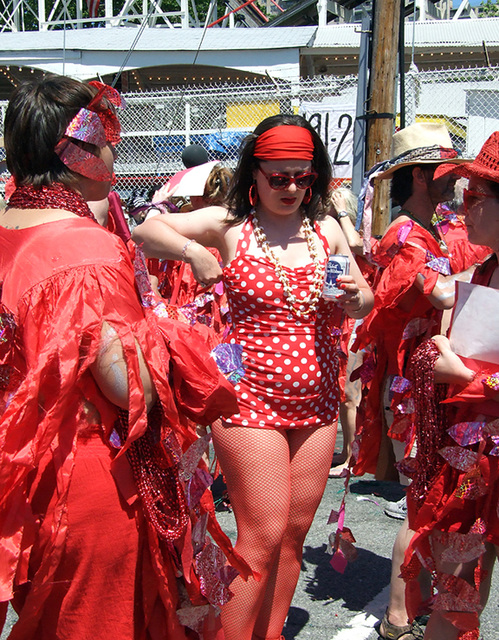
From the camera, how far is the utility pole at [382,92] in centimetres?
655

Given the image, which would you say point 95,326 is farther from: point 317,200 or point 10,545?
point 317,200

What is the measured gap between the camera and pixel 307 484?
9.40 ft

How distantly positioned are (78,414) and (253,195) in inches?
58.2

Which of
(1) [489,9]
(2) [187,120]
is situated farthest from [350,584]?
(1) [489,9]

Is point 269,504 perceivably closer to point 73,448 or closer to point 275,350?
point 275,350

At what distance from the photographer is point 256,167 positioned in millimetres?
2994

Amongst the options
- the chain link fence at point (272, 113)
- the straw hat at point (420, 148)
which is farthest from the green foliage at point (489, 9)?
the straw hat at point (420, 148)

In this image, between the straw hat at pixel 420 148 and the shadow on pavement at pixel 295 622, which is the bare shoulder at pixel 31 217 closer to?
the straw hat at pixel 420 148

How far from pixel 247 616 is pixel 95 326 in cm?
147

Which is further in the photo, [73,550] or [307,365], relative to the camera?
[307,365]

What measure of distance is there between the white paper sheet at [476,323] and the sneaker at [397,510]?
2.60 m

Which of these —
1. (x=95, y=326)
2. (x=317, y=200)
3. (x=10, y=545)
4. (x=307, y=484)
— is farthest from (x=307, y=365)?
(x=10, y=545)

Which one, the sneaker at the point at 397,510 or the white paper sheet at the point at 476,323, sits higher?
the white paper sheet at the point at 476,323

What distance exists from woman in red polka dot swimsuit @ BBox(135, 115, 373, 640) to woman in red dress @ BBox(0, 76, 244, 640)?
734mm
